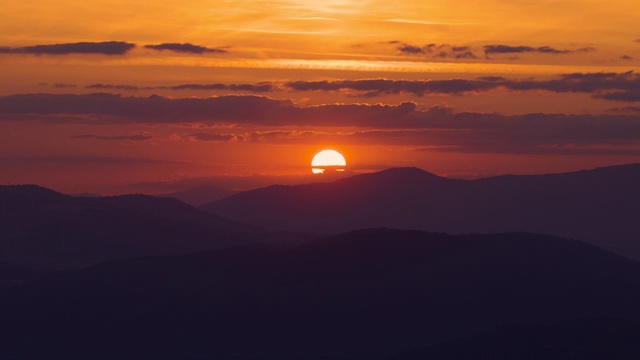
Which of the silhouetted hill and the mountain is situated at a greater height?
the mountain

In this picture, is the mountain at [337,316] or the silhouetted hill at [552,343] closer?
the silhouetted hill at [552,343]

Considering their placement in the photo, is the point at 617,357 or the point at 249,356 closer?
the point at 617,357

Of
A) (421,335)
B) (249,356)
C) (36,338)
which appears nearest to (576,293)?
(421,335)

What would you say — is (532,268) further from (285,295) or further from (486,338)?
(486,338)

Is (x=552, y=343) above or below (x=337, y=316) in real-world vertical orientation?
below

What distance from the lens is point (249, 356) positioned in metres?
180

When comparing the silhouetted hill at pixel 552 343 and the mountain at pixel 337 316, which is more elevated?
the mountain at pixel 337 316

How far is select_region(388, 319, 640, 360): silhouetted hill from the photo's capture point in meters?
135

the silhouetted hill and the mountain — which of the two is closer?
the silhouetted hill

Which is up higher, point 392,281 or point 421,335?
point 392,281

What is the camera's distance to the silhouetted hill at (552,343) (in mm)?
134875

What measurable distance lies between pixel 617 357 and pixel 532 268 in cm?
6597

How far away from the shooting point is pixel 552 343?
456ft

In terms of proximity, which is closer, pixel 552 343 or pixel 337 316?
pixel 552 343
